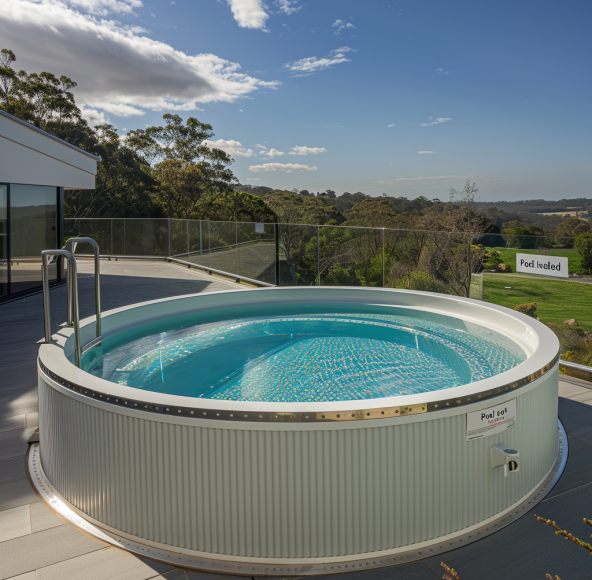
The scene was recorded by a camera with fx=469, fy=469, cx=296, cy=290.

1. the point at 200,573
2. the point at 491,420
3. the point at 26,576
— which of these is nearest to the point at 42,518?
the point at 26,576

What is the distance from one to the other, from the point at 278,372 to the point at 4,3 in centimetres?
2621

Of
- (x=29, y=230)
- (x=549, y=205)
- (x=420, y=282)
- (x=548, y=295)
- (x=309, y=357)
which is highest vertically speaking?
(x=549, y=205)

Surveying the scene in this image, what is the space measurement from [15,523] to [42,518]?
0.12 m

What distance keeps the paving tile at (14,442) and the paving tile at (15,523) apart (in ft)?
2.24

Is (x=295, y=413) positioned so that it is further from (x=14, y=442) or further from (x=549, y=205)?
(x=549, y=205)

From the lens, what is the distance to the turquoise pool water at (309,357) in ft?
12.2

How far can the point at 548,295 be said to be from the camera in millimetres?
5703

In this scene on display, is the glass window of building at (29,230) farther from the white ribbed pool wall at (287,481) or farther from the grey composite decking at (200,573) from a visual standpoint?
the white ribbed pool wall at (287,481)

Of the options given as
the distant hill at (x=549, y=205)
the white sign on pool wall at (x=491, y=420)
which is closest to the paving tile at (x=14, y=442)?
the white sign on pool wall at (x=491, y=420)

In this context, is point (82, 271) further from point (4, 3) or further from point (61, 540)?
point (4, 3)

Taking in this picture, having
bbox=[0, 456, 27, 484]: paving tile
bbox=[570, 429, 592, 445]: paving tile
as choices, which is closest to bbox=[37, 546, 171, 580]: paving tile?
bbox=[0, 456, 27, 484]: paving tile

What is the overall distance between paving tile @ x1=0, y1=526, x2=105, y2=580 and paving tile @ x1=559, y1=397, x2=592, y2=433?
10.3ft

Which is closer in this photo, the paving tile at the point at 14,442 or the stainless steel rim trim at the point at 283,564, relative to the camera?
the stainless steel rim trim at the point at 283,564

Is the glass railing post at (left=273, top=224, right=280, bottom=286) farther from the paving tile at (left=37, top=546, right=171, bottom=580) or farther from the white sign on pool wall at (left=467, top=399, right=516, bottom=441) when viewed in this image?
the paving tile at (left=37, top=546, right=171, bottom=580)
